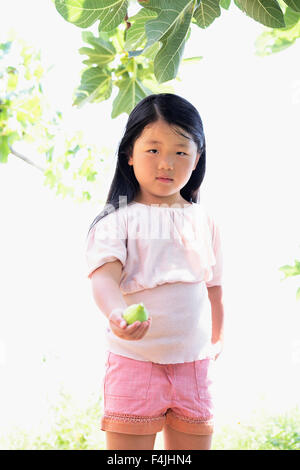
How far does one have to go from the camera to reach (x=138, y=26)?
3.23 feet

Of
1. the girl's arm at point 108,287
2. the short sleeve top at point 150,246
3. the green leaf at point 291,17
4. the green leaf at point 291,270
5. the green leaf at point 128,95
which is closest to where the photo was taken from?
the girl's arm at point 108,287

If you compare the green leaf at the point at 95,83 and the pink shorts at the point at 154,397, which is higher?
the green leaf at the point at 95,83

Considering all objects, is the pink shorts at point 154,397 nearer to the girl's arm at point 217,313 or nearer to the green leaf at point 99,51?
the girl's arm at point 217,313

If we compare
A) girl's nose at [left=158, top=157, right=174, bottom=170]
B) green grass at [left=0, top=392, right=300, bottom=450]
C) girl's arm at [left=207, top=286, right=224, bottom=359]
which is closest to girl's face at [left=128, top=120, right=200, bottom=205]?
girl's nose at [left=158, top=157, right=174, bottom=170]

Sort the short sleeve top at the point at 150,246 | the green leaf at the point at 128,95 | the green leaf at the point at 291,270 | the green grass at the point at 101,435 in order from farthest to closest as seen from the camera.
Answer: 1. the green grass at the point at 101,435
2. the green leaf at the point at 291,270
3. the green leaf at the point at 128,95
4. the short sleeve top at the point at 150,246

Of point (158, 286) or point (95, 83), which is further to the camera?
point (95, 83)

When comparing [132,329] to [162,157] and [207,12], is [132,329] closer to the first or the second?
[162,157]

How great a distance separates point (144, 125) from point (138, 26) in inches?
8.0

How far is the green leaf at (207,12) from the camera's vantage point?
2.87 feet

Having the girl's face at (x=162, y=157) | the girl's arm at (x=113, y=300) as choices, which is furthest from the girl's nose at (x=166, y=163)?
the girl's arm at (x=113, y=300)

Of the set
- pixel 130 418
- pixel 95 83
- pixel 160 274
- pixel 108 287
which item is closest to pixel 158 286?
pixel 160 274

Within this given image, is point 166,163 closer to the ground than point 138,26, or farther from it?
closer to the ground

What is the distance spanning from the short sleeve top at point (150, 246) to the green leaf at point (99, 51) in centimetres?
45
